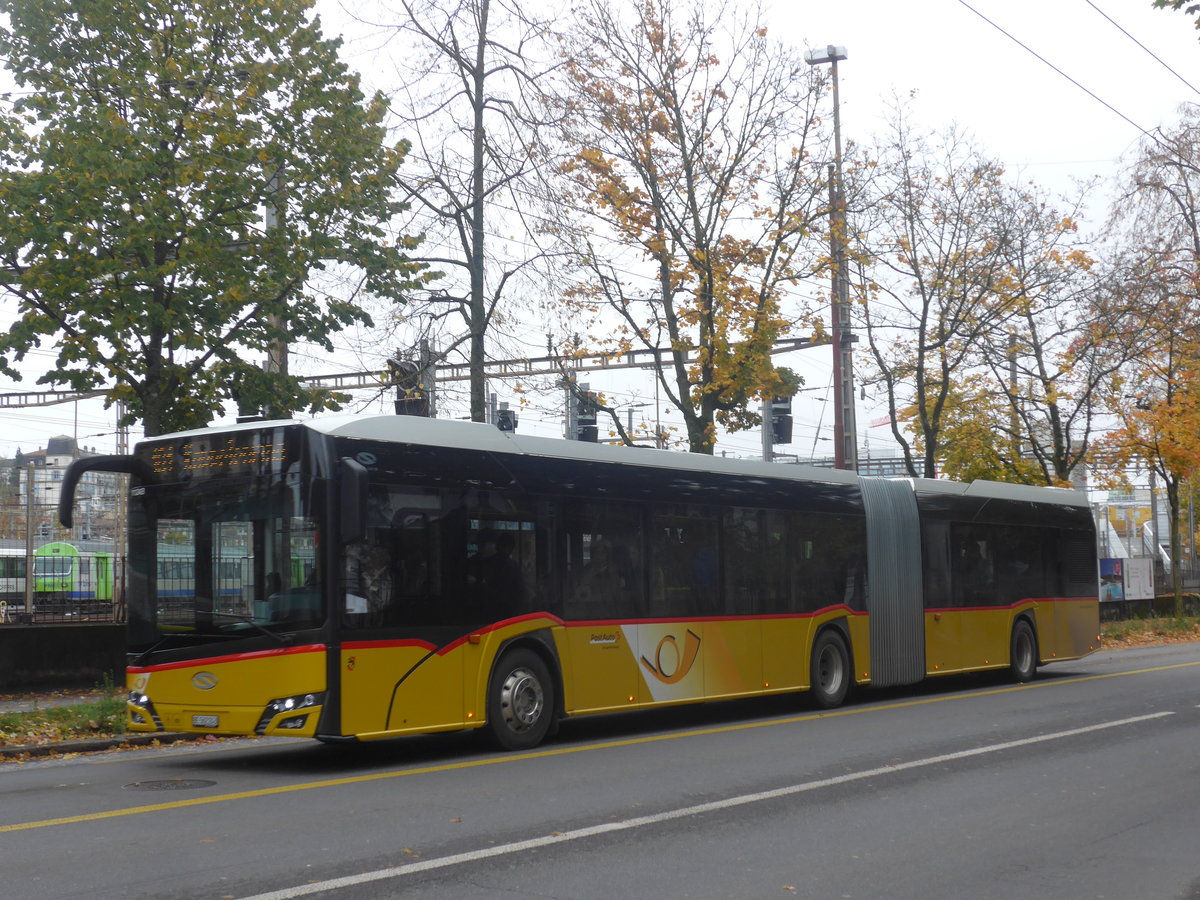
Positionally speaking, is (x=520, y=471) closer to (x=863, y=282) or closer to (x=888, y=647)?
(x=888, y=647)

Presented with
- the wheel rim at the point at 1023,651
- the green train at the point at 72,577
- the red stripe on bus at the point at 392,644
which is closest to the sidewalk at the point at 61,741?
the green train at the point at 72,577

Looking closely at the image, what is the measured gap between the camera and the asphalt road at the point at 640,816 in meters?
6.95

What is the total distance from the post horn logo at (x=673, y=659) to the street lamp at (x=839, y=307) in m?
10.6

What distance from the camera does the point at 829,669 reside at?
1750 cm

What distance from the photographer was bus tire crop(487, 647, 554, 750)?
12.6 m

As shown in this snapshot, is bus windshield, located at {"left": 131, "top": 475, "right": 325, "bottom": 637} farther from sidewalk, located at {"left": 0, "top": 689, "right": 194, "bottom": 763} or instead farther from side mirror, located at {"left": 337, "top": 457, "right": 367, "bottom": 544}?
sidewalk, located at {"left": 0, "top": 689, "right": 194, "bottom": 763}

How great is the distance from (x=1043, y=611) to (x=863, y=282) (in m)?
7.88

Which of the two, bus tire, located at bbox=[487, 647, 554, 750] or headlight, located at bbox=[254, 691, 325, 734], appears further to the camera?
bus tire, located at bbox=[487, 647, 554, 750]

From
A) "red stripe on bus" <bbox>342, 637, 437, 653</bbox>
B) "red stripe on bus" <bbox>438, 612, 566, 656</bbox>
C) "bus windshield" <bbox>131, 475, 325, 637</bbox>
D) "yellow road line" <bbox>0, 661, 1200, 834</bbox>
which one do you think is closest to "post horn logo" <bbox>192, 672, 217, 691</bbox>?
"bus windshield" <bbox>131, 475, 325, 637</bbox>

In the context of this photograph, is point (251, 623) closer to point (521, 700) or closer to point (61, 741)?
point (521, 700)

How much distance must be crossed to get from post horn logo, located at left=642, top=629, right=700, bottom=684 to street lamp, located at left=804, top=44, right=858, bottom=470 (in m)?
10.6

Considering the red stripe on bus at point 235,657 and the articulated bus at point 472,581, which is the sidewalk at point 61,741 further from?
the red stripe on bus at point 235,657

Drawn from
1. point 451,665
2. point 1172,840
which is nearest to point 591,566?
point 451,665

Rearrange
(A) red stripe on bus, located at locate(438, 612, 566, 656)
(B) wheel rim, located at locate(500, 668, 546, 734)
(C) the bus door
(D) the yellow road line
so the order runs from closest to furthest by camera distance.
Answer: (D) the yellow road line, (A) red stripe on bus, located at locate(438, 612, 566, 656), (B) wheel rim, located at locate(500, 668, 546, 734), (C) the bus door
